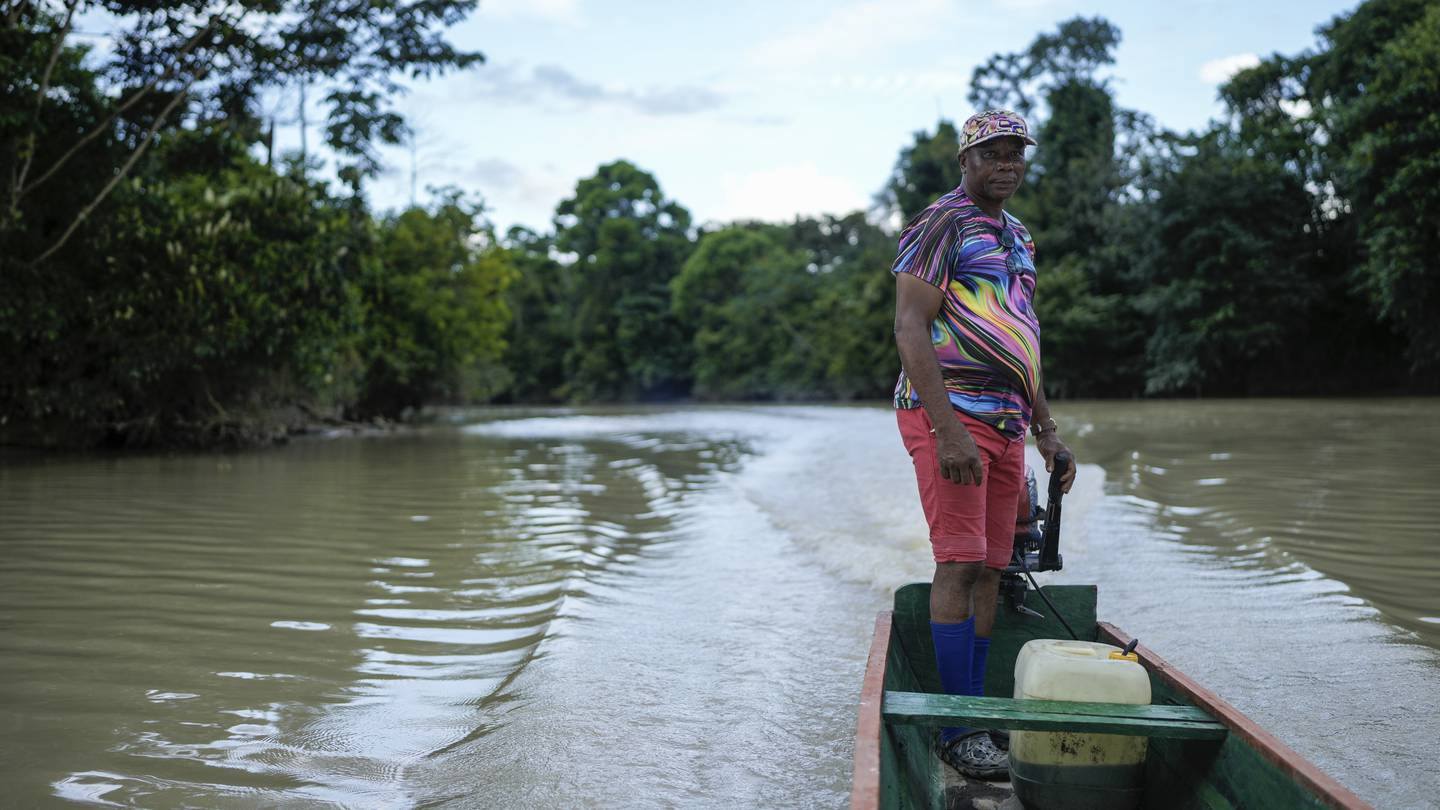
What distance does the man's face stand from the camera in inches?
130

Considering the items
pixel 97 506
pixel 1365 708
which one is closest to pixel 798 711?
pixel 1365 708

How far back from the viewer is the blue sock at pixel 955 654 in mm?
3266

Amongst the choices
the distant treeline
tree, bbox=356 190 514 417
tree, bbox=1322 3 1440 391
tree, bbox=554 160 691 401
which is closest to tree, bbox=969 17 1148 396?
the distant treeline

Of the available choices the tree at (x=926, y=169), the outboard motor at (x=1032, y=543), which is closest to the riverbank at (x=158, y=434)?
the outboard motor at (x=1032, y=543)

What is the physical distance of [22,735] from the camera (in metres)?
3.64

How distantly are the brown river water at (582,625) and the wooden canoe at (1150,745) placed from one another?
590mm

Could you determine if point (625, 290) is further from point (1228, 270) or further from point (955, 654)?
point (955, 654)

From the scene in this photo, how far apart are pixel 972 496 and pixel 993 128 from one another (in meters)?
1.12

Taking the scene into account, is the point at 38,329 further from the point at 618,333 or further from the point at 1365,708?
the point at 618,333

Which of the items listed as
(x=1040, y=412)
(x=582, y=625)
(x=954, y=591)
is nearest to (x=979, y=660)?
(x=954, y=591)

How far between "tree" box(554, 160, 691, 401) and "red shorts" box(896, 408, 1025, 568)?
59438mm

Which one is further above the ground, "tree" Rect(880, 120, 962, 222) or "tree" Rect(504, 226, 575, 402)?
"tree" Rect(880, 120, 962, 222)

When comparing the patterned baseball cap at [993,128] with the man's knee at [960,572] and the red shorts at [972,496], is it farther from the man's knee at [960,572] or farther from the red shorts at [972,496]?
the man's knee at [960,572]

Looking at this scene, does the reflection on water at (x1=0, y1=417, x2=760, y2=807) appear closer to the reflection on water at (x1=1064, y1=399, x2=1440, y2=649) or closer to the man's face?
the man's face
